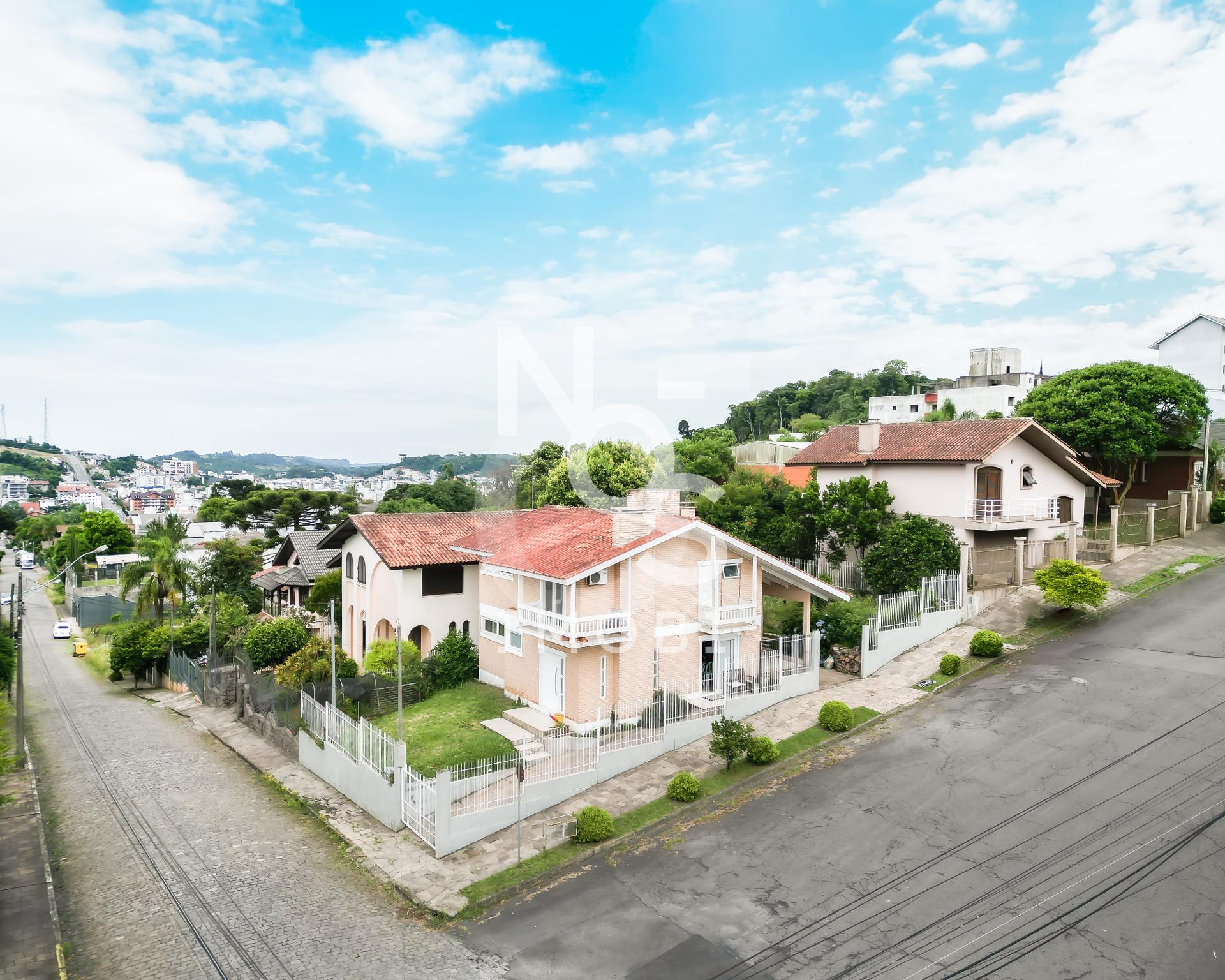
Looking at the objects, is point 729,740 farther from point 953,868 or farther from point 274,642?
point 274,642

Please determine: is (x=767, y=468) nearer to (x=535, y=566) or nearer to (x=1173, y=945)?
(x=535, y=566)

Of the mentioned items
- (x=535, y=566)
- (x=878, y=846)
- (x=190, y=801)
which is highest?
(x=535, y=566)

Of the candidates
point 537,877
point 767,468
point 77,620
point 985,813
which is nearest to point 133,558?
point 77,620

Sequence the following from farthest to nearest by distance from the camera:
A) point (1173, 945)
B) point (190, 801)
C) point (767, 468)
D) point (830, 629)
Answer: point (767, 468) → point (830, 629) → point (190, 801) → point (1173, 945)

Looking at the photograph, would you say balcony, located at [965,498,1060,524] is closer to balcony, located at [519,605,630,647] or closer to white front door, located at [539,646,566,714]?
balcony, located at [519,605,630,647]

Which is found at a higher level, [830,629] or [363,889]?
[830,629]

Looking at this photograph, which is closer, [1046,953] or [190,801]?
[1046,953]

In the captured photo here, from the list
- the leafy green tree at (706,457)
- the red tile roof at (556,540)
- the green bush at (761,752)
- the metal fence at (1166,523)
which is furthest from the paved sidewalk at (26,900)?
the metal fence at (1166,523)
